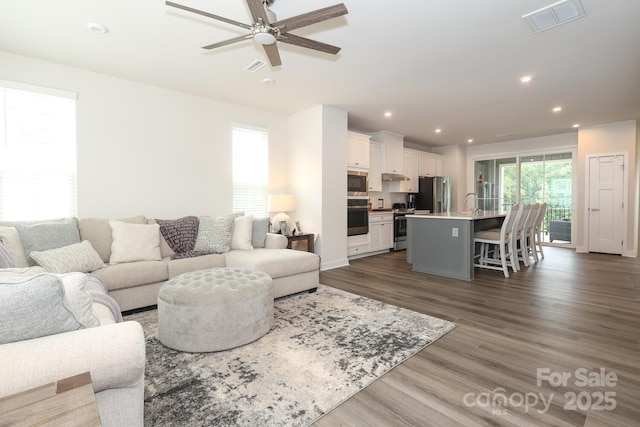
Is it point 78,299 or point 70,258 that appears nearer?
point 78,299

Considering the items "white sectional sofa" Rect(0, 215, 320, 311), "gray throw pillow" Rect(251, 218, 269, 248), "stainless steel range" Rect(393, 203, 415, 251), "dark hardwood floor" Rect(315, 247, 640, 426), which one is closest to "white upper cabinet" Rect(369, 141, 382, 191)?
"stainless steel range" Rect(393, 203, 415, 251)

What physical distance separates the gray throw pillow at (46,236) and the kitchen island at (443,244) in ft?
14.3

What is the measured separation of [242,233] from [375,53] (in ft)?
8.68

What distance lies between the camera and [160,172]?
4086mm

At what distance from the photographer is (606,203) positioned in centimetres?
615

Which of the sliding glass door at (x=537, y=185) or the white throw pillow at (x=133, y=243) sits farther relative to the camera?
the sliding glass door at (x=537, y=185)

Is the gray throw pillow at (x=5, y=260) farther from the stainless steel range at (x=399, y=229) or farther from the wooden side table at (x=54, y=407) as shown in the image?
the stainless steel range at (x=399, y=229)

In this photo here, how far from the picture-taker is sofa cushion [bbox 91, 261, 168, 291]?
2.80 metres

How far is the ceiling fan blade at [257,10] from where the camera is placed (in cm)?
190

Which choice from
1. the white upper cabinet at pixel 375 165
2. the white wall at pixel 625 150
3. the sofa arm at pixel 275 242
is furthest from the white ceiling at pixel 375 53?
the sofa arm at pixel 275 242

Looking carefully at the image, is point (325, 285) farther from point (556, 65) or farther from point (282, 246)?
point (556, 65)

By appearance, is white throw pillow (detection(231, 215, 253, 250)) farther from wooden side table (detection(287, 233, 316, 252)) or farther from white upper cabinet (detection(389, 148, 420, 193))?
white upper cabinet (detection(389, 148, 420, 193))

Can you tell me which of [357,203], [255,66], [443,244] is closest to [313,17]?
[255,66]

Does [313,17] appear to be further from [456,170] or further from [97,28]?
[456,170]
